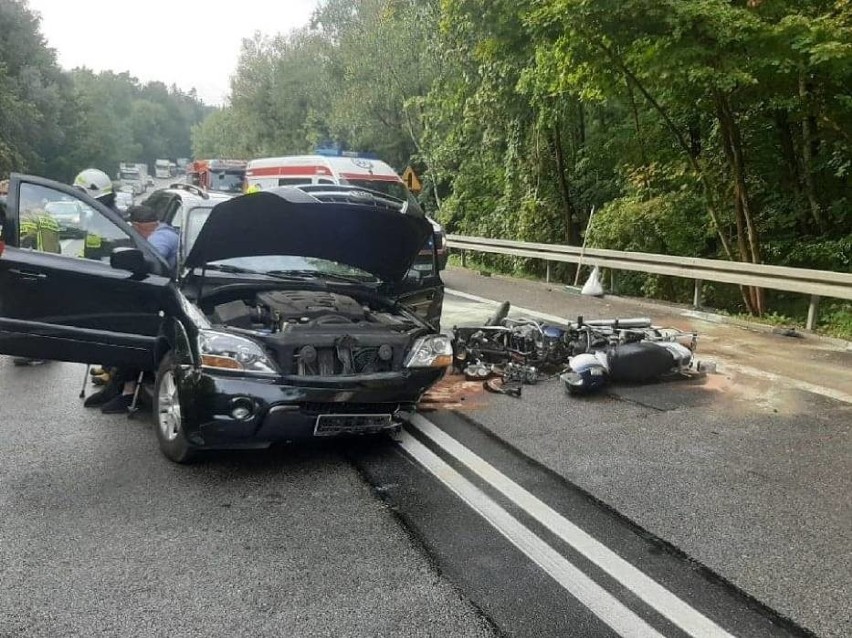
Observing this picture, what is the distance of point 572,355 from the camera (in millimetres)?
7441

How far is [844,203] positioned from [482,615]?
496 inches

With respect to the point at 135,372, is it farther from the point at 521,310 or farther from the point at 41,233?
the point at 521,310

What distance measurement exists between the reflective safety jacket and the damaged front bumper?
2065mm

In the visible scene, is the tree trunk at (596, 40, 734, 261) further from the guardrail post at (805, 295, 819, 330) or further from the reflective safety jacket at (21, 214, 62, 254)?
the reflective safety jacket at (21, 214, 62, 254)

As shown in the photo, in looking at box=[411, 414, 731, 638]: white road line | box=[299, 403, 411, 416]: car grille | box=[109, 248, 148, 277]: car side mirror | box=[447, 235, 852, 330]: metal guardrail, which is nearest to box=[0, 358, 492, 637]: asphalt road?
box=[299, 403, 411, 416]: car grille

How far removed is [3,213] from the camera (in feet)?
19.1

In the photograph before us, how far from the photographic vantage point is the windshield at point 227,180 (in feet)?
89.5

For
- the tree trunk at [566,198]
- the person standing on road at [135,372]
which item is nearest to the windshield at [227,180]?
the tree trunk at [566,198]

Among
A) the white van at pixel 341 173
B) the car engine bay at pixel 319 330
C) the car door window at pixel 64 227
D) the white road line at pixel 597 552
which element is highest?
the white van at pixel 341 173

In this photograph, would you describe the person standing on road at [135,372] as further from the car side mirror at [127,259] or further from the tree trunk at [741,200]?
the tree trunk at [741,200]

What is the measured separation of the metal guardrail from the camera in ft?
30.3

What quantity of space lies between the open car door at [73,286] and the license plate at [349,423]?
1646mm

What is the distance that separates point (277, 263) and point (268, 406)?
70.6 inches

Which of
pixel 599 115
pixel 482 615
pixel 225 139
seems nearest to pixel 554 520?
pixel 482 615
